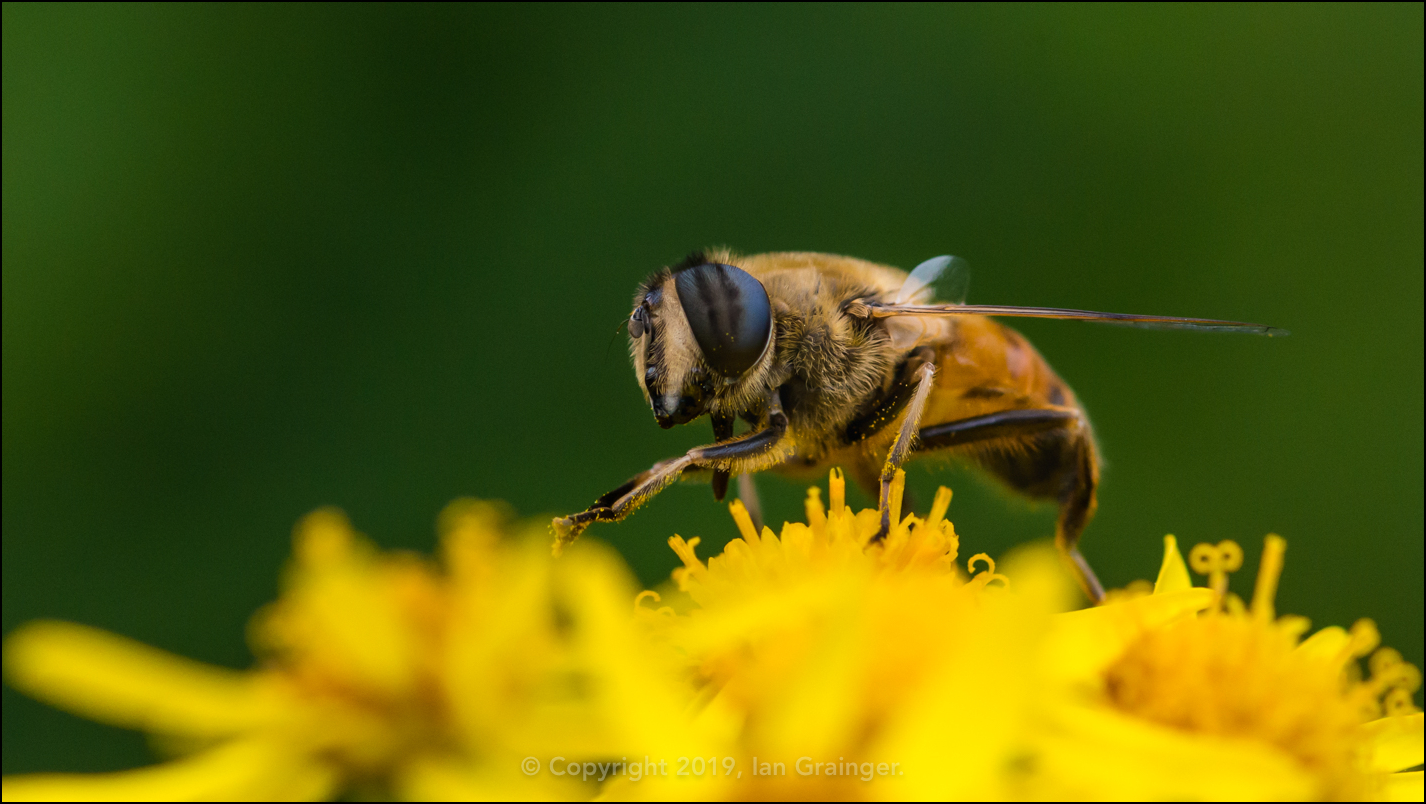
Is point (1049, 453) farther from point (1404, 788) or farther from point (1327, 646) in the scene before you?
point (1404, 788)

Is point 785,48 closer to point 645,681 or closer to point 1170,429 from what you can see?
point 1170,429

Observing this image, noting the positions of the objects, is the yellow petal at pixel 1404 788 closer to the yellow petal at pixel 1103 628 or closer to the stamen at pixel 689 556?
the yellow petal at pixel 1103 628

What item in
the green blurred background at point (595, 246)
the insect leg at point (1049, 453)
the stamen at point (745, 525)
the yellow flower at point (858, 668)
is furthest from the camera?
the green blurred background at point (595, 246)

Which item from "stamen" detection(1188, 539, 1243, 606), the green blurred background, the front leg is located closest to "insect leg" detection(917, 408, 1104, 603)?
the front leg

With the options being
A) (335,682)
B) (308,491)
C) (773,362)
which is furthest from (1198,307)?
(335,682)

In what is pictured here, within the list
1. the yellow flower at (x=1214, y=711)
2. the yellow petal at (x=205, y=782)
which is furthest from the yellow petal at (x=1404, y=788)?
the yellow petal at (x=205, y=782)

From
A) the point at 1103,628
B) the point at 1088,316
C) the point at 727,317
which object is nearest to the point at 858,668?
the point at 1103,628
